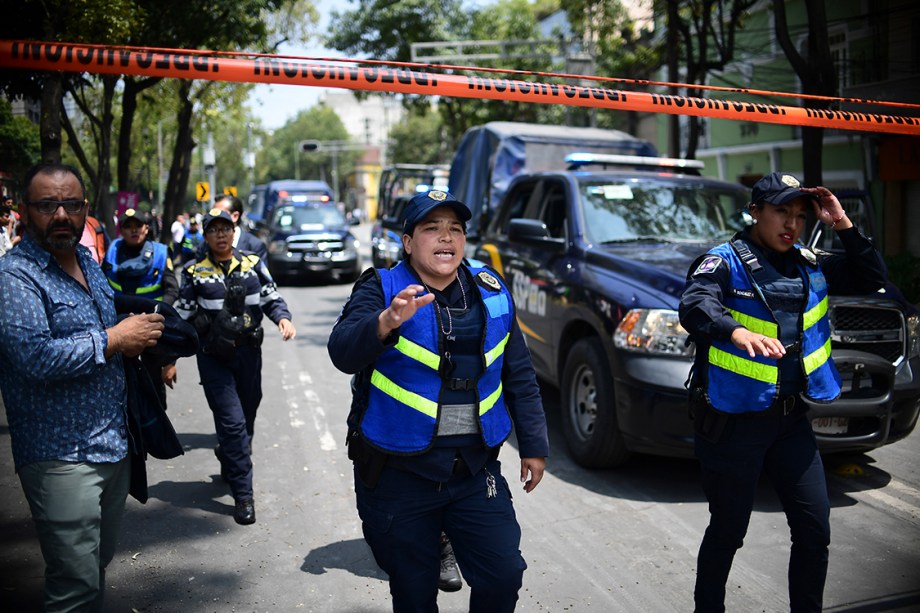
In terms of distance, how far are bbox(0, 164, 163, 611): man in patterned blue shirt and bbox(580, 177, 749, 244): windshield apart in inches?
163

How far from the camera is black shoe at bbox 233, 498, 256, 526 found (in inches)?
198

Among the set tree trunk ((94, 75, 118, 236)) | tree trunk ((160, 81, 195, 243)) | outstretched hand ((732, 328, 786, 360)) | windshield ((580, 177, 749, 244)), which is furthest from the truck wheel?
tree trunk ((160, 81, 195, 243))

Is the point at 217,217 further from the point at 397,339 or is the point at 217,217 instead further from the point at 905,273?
the point at 905,273

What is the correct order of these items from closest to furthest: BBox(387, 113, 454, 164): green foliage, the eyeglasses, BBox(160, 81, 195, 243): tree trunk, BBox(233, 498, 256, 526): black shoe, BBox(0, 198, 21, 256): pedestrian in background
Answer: the eyeglasses
BBox(233, 498, 256, 526): black shoe
BBox(0, 198, 21, 256): pedestrian in background
BBox(160, 81, 195, 243): tree trunk
BBox(387, 113, 454, 164): green foliage

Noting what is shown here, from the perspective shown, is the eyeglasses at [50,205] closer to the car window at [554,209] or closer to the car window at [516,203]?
the car window at [554,209]

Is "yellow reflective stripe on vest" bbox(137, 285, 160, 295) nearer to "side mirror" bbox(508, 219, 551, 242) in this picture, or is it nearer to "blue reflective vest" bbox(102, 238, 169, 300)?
"blue reflective vest" bbox(102, 238, 169, 300)

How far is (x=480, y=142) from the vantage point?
481 inches

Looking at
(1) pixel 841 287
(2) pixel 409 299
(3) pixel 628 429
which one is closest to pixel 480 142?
(3) pixel 628 429

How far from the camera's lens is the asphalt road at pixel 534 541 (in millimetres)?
4066

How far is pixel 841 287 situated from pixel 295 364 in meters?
7.09

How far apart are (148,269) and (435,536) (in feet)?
12.7

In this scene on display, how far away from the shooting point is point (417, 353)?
292 cm

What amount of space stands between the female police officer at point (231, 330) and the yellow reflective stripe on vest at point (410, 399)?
7.54 ft

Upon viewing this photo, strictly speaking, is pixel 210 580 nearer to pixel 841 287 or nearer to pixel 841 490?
pixel 841 287
